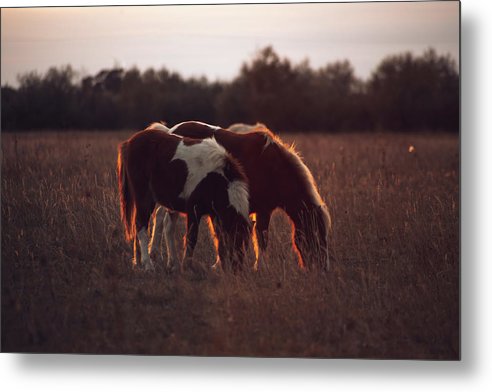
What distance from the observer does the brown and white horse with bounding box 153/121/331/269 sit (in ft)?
18.3

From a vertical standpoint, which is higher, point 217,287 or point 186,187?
point 186,187

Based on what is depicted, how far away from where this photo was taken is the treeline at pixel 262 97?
5.81 meters

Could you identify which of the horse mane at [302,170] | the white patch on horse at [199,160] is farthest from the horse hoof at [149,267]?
the horse mane at [302,170]

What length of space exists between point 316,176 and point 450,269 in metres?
3.46

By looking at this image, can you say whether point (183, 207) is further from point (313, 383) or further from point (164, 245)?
point (313, 383)

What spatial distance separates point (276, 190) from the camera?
5.87 metres

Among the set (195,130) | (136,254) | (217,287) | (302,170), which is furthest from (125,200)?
(302,170)

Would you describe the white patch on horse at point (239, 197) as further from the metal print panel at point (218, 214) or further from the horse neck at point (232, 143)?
the horse neck at point (232, 143)

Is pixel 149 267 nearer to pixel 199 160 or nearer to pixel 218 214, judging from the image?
pixel 218 214

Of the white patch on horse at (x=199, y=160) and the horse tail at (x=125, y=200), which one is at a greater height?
the white patch on horse at (x=199, y=160)

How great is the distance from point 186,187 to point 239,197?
1.86 ft

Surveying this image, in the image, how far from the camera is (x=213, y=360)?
197 inches

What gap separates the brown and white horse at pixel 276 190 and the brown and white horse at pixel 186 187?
44 cm

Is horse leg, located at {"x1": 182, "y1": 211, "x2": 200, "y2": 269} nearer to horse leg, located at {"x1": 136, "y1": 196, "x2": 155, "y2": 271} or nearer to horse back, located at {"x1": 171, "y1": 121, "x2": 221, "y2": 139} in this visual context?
horse leg, located at {"x1": 136, "y1": 196, "x2": 155, "y2": 271}
